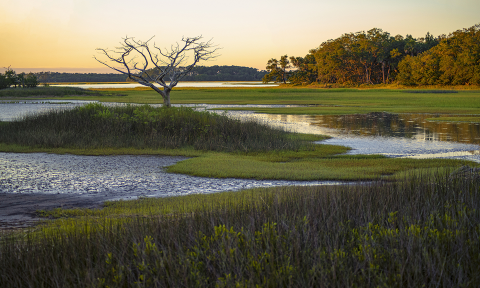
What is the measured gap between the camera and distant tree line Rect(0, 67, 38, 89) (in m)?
98.1

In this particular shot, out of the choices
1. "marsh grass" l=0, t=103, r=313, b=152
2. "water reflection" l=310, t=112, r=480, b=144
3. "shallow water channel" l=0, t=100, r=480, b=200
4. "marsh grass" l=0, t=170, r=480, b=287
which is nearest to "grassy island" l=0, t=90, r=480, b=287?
"marsh grass" l=0, t=170, r=480, b=287

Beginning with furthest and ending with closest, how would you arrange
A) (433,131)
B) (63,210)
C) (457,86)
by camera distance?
(457,86) < (433,131) < (63,210)

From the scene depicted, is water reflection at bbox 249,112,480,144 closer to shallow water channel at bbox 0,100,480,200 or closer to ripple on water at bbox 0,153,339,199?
shallow water channel at bbox 0,100,480,200

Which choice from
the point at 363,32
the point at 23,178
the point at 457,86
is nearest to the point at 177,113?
the point at 23,178

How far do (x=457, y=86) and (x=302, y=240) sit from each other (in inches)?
4160

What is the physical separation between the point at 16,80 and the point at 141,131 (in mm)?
97558

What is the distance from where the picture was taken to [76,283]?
16.0ft

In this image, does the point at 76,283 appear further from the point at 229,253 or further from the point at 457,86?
the point at 457,86

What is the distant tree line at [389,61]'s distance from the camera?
97.5m

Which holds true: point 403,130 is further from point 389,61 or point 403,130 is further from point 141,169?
point 389,61

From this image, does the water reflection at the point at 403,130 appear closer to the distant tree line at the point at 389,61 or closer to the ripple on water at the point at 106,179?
the ripple on water at the point at 106,179

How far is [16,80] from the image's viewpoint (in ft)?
347

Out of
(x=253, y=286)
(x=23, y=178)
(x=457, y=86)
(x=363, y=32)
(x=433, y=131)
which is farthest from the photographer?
(x=363, y=32)

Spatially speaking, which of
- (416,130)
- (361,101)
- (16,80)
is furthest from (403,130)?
(16,80)
